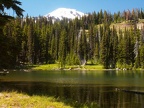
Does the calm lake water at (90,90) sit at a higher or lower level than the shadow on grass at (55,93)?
lower

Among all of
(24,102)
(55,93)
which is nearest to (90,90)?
(55,93)

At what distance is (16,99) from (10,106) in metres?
1.96

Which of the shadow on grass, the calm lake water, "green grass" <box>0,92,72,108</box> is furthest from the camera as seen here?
the calm lake water

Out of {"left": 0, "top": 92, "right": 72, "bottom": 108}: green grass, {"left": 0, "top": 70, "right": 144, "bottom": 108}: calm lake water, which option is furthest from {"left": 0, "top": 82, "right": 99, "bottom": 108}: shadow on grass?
{"left": 0, "top": 92, "right": 72, "bottom": 108}: green grass

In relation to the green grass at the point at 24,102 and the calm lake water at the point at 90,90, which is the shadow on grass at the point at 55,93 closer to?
the calm lake water at the point at 90,90

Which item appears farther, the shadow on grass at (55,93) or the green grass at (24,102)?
the shadow on grass at (55,93)

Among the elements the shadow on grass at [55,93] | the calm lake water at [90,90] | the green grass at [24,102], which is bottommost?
the calm lake water at [90,90]

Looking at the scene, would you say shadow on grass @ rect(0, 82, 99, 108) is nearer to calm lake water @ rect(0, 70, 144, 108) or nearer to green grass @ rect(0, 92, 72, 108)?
calm lake water @ rect(0, 70, 144, 108)

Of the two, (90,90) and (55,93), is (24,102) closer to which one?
(55,93)

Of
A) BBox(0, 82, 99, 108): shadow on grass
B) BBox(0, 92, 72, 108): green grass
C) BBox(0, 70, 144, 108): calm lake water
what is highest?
BBox(0, 92, 72, 108): green grass

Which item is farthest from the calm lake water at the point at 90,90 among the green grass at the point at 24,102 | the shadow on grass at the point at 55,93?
the green grass at the point at 24,102

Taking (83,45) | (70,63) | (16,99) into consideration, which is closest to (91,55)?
(83,45)

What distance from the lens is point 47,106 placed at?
59.8ft

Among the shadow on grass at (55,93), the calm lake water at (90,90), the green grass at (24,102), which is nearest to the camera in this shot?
the green grass at (24,102)
